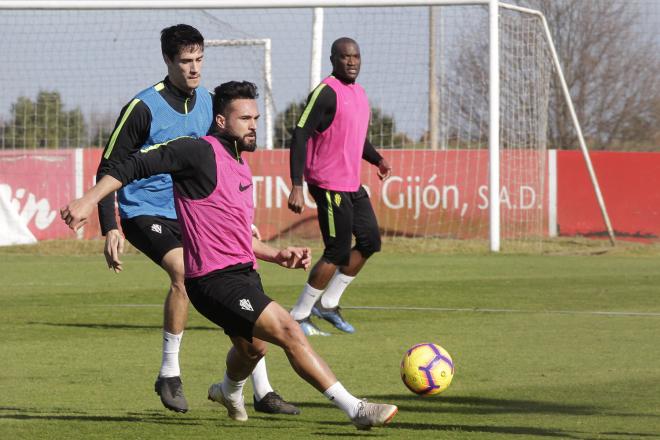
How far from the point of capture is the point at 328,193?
10.2 metres

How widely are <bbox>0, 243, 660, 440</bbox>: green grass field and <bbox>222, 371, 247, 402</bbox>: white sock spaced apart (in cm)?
16

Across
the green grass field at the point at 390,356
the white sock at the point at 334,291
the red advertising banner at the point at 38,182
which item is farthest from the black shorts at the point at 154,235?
the red advertising banner at the point at 38,182

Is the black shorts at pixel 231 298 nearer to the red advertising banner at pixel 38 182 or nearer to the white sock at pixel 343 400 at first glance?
the white sock at pixel 343 400

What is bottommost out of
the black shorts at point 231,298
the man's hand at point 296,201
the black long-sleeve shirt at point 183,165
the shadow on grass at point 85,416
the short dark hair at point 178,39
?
the shadow on grass at point 85,416

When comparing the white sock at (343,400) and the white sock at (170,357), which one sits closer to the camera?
the white sock at (343,400)

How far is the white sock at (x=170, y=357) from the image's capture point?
6871 mm

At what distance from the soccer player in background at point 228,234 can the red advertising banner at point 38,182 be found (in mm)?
16906

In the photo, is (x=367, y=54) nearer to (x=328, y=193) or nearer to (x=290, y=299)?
(x=290, y=299)

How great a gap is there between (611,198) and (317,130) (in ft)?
47.9

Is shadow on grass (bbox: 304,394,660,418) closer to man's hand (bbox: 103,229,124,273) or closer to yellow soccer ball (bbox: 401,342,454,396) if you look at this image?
yellow soccer ball (bbox: 401,342,454,396)

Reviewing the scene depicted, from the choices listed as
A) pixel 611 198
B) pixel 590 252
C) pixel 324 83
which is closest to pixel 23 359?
pixel 324 83

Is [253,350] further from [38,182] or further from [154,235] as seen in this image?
[38,182]

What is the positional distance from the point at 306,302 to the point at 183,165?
419 centimetres

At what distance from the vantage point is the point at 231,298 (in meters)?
5.98
